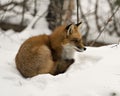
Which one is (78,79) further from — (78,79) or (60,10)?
(60,10)

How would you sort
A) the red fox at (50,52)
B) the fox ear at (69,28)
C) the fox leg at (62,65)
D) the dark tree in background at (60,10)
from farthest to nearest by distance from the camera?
the dark tree in background at (60,10)
the fox ear at (69,28)
the fox leg at (62,65)
the red fox at (50,52)

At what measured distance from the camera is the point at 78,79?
20.0 ft

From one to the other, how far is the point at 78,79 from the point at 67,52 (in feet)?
4.11

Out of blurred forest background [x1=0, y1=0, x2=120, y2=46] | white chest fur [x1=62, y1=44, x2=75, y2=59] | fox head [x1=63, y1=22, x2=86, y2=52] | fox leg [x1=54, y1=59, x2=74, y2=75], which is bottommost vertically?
blurred forest background [x1=0, y1=0, x2=120, y2=46]

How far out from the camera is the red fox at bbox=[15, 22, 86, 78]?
688 cm

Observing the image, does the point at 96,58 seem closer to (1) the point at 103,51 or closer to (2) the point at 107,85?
(1) the point at 103,51

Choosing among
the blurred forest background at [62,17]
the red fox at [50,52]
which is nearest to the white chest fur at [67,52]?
the red fox at [50,52]

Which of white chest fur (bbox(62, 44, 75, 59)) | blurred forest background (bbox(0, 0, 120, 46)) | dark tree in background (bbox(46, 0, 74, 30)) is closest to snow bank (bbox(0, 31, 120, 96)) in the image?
white chest fur (bbox(62, 44, 75, 59))

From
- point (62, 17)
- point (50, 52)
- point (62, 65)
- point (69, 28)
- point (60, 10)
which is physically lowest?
point (62, 17)

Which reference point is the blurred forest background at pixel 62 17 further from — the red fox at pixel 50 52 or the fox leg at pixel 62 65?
the fox leg at pixel 62 65

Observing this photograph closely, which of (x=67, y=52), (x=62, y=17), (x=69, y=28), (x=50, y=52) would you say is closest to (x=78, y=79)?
(x=50, y=52)

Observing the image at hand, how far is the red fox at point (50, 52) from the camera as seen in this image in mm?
6875

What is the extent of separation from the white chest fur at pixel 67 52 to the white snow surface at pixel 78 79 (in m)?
0.12

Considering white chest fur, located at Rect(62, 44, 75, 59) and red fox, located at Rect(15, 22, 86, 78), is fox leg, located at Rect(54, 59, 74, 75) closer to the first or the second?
red fox, located at Rect(15, 22, 86, 78)
